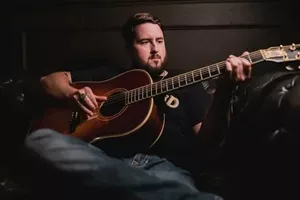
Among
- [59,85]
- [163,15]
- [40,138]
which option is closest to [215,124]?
[40,138]

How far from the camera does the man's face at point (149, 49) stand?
1764 mm

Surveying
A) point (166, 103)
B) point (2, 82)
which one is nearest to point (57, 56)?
point (2, 82)

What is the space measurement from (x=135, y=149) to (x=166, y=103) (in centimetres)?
20

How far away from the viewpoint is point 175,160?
1.59m

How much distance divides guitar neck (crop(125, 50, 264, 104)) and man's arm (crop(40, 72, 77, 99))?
273 mm

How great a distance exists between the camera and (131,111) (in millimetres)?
1581

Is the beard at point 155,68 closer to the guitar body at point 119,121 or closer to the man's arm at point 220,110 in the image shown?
the guitar body at point 119,121

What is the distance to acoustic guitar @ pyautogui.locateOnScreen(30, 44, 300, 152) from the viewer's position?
1.53 metres

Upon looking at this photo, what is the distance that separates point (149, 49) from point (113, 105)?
0.29 metres

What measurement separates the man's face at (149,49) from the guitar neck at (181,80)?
18 cm

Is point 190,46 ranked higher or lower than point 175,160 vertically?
higher

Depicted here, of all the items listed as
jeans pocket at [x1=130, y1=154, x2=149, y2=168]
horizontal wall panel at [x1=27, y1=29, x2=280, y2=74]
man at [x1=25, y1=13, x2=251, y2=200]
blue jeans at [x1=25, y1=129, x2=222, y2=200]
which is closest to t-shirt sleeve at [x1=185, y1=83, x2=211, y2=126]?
man at [x1=25, y1=13, x2=251, y2=200]

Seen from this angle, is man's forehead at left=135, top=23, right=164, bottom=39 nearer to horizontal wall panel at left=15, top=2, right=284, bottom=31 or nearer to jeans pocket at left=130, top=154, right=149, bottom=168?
horizontal wall panel at left=15, top=2, right=284, bottom=31

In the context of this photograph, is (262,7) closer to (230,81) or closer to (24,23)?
(230,81)
